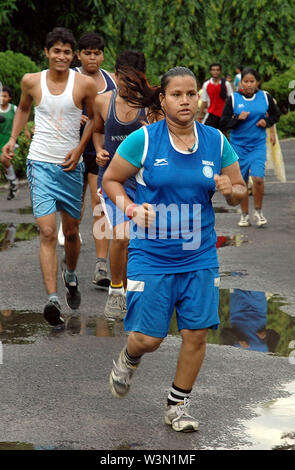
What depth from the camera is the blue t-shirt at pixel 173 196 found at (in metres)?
4.89

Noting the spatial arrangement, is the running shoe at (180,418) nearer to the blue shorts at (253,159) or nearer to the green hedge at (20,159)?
the blue shorts at (253,159)

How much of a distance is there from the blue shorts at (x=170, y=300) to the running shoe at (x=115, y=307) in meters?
2.36

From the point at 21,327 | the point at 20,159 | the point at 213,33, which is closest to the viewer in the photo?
the point at 21,327

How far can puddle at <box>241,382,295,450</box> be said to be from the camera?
4.70 m

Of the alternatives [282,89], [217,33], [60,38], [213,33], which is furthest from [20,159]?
[217,33]

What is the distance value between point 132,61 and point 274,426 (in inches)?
125

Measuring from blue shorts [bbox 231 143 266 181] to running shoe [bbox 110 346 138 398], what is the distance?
7.02 metres

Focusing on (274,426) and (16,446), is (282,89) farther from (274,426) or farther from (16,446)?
(16,446)

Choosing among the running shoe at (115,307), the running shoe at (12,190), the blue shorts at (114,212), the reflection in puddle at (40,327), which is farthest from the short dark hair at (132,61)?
the running shoe at (12,190)

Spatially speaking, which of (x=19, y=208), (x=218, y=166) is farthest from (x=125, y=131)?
(x=19, y=208)

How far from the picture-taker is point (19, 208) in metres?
13.9

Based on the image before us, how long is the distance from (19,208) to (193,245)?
30.1ft

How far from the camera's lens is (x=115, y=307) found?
737 centimetres

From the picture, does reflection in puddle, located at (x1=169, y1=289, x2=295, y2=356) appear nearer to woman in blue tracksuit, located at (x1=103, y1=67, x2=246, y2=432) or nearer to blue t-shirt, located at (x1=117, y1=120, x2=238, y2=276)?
woman in blue tracksuit, located at (x1=103, y1=67, x2=246, y2=432)
